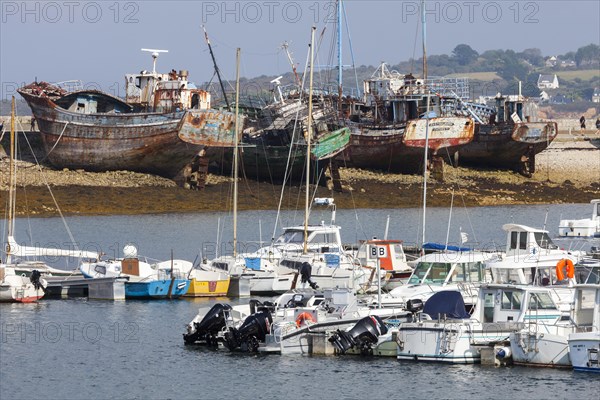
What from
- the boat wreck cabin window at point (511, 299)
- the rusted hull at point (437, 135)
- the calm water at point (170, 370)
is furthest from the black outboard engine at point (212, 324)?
the rusted hull at point (437, 135)

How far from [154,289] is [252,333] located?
1000 centimetres

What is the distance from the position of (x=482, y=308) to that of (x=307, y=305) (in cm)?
486

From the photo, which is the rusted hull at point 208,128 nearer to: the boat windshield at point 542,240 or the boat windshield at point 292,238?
the boat windshield at point 292,238

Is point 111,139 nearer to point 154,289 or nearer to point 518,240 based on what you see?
point 154,289

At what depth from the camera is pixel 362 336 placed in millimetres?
32938

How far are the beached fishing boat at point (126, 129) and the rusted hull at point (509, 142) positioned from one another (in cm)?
2079

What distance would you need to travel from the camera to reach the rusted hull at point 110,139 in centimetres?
8012

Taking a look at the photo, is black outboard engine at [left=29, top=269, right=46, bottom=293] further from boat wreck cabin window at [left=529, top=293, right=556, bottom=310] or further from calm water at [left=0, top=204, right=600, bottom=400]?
boat wreck cabin window at [left=529, top=293, right=556, bottom=310]

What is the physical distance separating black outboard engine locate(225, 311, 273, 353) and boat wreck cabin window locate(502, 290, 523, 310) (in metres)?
5.83

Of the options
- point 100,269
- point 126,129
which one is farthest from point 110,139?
point 100,269

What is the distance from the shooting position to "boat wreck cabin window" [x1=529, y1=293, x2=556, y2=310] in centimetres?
3175

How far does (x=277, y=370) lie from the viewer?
106 ft

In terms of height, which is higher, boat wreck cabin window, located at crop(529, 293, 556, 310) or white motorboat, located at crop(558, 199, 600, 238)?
white motorboat, located at crop(558, 199, 600, 238)

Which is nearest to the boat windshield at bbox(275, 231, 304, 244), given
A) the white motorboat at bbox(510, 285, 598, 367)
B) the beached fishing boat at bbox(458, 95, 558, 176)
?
the white motorboat at bbox(510, 285, 598, 367)
